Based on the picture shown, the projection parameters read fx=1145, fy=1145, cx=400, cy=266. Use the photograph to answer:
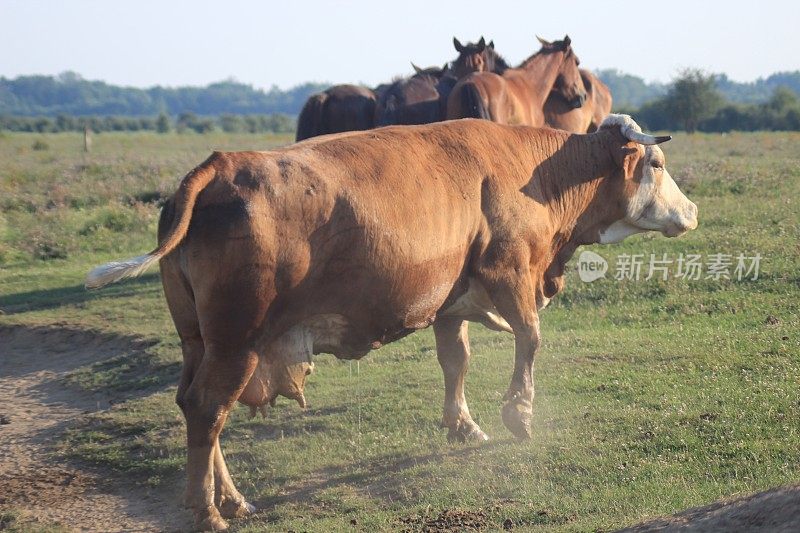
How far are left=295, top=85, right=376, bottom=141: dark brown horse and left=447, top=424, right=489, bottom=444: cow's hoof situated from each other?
7.88 metres

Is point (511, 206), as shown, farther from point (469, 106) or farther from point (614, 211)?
point (469, 106)

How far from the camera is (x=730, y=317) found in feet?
36.0

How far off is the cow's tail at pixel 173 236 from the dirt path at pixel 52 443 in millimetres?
1869

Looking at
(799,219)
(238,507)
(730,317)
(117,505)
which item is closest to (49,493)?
(117,505)

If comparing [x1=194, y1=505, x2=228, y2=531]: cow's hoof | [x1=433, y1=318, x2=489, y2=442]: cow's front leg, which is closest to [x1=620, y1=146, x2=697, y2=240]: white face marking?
[x1=433, y1=318, x2=489, y2=442]: cow's front leg

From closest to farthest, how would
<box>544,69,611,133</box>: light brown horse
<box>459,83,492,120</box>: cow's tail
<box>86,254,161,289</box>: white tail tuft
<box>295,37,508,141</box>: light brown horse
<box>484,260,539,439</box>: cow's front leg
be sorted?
1. <box>86,254,161,289</box>: white tail tuft
2. <box>484,260,539,439</box>: cow's front leg
3. <box>459,83,492,120</box>: cow's tail
4. <box>295,37,508,141</box>: light brown horse
5. <box>544,69,611,133</box>: light brown horse

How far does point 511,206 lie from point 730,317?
4.25m

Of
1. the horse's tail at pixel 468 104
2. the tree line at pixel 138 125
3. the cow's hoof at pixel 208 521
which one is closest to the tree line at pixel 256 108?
the tree line at pixel 138 125

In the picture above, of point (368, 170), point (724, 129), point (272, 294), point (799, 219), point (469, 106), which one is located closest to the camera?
point (272, 294)

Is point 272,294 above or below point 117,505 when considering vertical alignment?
above

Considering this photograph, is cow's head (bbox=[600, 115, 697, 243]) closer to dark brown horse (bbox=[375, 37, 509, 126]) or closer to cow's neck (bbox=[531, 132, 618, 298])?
cow's neck (bbox=[531, 132, 618, 298])

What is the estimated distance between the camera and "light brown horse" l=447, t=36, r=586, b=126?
1320 cm

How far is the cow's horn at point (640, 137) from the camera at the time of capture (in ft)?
26.3

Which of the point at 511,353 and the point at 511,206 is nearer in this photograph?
the point at 511,206
